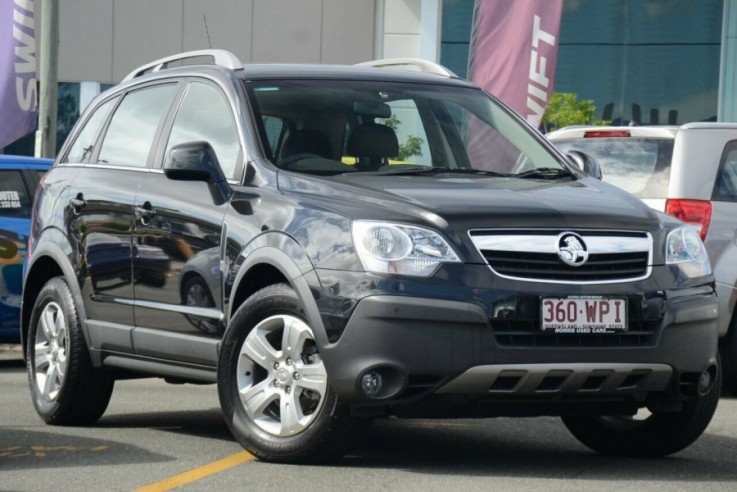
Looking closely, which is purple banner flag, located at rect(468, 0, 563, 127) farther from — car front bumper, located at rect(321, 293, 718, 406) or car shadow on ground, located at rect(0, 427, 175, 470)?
car front bumper, located at rect(321, 293, 718, 406)

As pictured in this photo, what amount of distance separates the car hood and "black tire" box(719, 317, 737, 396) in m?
3.50

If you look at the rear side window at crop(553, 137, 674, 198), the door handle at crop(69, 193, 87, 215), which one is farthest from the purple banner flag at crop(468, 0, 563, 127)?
the door handle at crop(69, 193, 87, 215)

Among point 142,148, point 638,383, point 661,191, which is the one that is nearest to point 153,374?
point 142,148

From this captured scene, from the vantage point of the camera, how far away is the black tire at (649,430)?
7.08 m

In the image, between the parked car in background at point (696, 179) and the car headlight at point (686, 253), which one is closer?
the car headlight at point (686, 253)

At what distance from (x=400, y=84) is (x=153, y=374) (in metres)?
1.84

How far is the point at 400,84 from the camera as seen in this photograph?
804 centimetres

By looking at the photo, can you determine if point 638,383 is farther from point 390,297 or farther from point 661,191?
point 661,191

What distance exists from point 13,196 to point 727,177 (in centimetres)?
545

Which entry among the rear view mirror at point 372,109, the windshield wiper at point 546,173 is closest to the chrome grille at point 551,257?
the windshield wiper at point 546,173

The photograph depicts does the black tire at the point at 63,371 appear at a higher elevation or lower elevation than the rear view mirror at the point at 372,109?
lower

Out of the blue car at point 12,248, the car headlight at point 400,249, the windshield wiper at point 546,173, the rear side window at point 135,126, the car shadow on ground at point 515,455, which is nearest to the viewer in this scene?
the car headlight at point 400,249

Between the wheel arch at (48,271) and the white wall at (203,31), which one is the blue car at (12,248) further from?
the white wall at (203,31)

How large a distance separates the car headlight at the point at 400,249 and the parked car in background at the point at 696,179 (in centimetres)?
433
